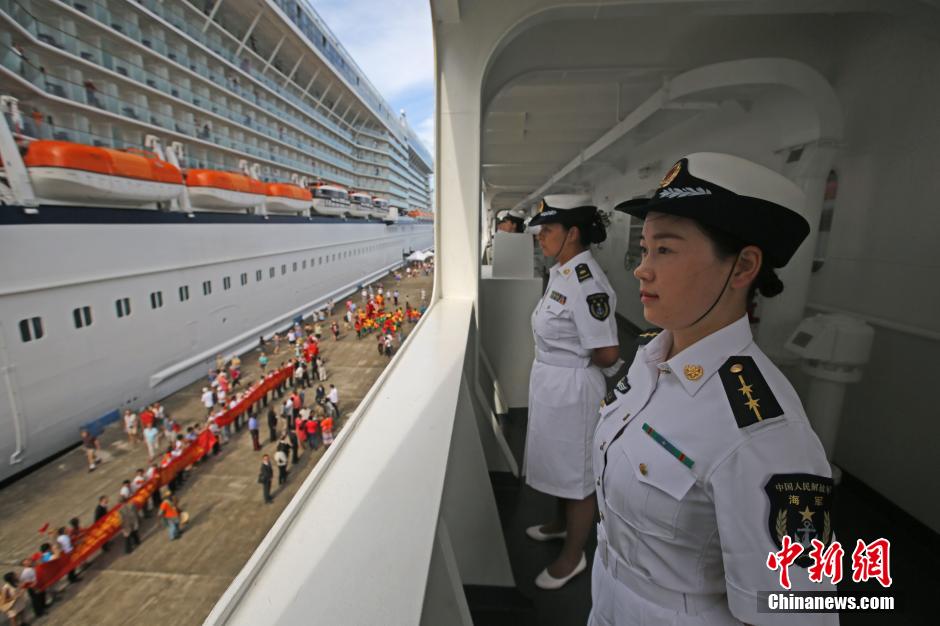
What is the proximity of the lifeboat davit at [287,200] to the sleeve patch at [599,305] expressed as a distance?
489cm

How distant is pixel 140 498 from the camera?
3760 mm

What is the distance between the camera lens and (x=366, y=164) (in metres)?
15.2

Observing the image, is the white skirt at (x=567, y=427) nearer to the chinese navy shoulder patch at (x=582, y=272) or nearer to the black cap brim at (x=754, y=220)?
the chinese navy shoulder patch at (x=582, y=272)

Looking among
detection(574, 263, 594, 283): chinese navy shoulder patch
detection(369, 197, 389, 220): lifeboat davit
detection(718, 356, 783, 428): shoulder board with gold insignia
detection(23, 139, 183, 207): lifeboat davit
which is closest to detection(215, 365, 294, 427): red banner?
detection(23, 139, 183, 207): lifeboat davit

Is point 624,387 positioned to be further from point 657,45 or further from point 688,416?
point 657,45

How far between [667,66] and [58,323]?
5153 millimetres

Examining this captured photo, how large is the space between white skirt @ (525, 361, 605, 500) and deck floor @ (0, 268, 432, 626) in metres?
2.10

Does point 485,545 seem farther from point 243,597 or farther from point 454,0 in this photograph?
point 454,0

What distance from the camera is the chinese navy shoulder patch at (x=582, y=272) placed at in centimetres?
169

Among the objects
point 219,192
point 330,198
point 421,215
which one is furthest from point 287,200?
point 421,215

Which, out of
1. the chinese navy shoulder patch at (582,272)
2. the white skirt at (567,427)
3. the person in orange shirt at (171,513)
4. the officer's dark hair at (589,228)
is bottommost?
the person in orange shirt at (171,513)

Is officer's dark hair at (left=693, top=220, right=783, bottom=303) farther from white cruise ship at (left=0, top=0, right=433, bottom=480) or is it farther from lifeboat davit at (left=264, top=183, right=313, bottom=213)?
lifeboat davit at (left=264, top=183, right=313, bottom=213)

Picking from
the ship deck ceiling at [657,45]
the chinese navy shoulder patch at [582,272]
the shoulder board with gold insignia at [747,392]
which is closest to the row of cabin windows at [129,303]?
the chinese navy shoulder patch at [582,272]

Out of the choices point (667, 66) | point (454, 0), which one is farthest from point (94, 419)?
point (667, 66)
